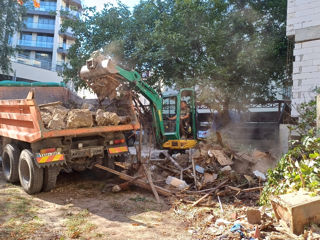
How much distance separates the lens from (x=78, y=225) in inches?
149

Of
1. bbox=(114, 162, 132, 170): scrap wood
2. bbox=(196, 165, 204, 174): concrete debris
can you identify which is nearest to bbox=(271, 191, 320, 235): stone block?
bbox=(196, 165, 204, 174): concrete debris

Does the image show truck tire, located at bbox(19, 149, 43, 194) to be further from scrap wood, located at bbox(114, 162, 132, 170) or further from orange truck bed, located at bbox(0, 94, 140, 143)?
scrap wood, located at bbox(114, 162, 132, 170)

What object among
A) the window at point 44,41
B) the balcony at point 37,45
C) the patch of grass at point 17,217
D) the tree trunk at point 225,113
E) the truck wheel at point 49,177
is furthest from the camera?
the window at point 44,41

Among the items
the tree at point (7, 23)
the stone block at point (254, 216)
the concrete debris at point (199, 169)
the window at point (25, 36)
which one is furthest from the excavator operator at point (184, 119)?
the window at point (25, 36)

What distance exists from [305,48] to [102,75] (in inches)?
224

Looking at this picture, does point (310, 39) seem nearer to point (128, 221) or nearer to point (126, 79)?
point (126, 79)

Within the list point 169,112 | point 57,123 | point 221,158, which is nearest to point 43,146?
point 57,123

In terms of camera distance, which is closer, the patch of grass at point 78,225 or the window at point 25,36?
the patch of grass at point 78,225

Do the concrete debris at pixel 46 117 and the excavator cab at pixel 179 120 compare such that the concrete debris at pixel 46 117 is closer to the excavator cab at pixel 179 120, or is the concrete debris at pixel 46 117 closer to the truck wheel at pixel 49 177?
the truck wheel at pixel 49 177

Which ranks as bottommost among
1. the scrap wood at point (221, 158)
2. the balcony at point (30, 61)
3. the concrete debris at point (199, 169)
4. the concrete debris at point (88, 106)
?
the concrete debris at point (199, 169)

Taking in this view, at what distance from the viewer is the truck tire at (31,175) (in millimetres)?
4977

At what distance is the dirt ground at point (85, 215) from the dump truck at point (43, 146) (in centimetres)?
38

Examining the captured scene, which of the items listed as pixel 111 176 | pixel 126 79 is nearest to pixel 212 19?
pixel 126 79

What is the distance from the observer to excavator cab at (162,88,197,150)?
330 inches
